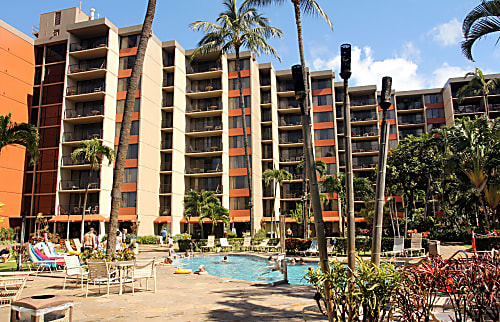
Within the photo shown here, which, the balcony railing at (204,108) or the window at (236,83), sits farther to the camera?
the window at (236,83)

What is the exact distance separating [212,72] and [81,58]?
52.2 ft

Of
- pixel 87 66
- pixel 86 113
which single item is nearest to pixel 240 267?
pixel 86 113

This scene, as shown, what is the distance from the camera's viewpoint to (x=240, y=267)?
67.3 feet

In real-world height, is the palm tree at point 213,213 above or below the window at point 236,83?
below

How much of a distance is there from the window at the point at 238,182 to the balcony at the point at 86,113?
17.3 meters

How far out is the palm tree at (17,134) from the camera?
1596cm

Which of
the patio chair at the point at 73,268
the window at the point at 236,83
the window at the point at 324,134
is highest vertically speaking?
the window at the point at 236,83

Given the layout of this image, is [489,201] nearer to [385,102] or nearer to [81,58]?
[385,102]

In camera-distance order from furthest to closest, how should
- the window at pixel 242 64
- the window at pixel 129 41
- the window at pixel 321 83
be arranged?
the window at pixel 321 83 → the window at pixel 242 64 → the window at pixel 129 41

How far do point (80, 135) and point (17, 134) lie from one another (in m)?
30.0

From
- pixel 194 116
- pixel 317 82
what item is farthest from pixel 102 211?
pixel 317 82

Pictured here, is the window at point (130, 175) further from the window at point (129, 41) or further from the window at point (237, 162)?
the window at point (129, 41)

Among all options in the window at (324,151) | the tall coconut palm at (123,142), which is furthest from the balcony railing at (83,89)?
the tall coconut palm at (123,142)

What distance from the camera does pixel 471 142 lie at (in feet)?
77.9
